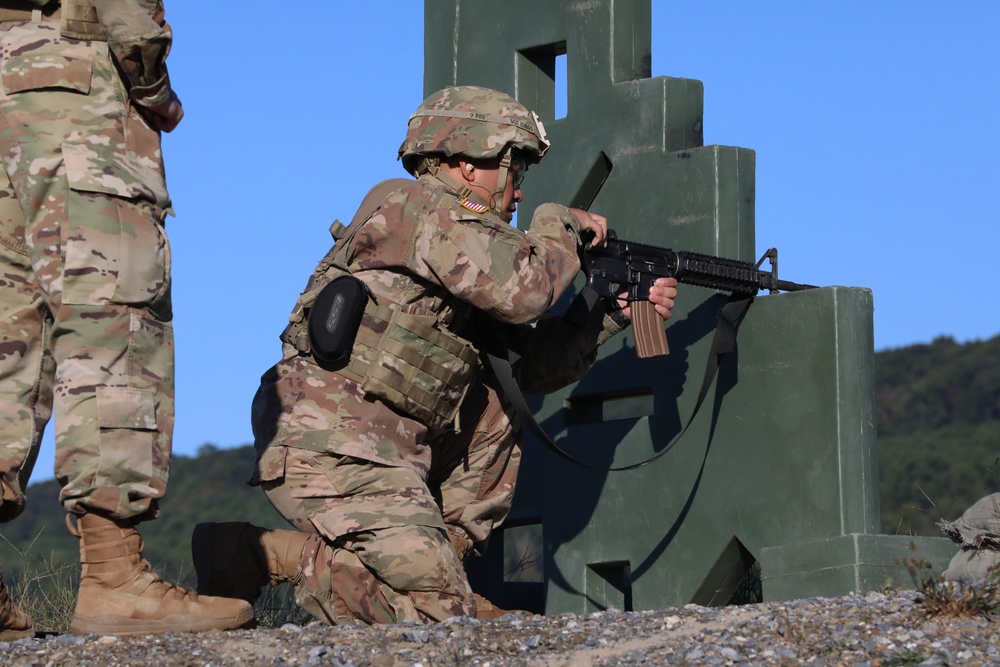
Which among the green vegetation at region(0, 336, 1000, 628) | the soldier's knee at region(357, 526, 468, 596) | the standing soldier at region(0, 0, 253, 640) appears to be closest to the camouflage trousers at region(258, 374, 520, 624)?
the soldier's knee at region(357, 526, 468, 596)

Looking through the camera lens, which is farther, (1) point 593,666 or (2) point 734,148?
(2) point 734,148

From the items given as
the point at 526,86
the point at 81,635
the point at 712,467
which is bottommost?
the point at 81,635

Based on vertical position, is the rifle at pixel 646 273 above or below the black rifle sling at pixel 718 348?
above

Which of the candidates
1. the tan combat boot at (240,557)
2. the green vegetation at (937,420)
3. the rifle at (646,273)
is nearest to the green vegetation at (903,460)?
the green vegetation at (937,420)

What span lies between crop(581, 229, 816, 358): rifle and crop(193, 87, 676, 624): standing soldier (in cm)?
21

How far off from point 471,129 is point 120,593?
2076mm

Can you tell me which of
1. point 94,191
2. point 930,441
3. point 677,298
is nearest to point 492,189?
point 677,298

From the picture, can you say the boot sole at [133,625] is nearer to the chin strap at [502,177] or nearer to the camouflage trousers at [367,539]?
the camouflage trousers at [367,539]

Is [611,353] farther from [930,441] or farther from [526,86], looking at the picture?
[930,441]

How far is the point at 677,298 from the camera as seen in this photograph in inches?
239

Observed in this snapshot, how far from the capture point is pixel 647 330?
559 centimetres

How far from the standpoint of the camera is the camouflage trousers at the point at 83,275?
3848mm

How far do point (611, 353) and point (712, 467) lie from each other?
66 cm

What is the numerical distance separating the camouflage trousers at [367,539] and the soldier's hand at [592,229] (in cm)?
98
